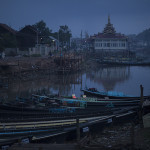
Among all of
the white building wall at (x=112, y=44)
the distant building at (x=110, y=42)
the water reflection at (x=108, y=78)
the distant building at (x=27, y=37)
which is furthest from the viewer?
the white building wall at (x=112, y=44)

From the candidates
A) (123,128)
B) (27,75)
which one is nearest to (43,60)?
(27,75)

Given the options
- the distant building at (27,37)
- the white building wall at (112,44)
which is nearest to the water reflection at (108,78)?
the distant building at (27,37)

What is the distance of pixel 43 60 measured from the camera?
26141 mm

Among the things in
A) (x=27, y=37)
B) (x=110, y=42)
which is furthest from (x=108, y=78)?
(x=110, y=42)

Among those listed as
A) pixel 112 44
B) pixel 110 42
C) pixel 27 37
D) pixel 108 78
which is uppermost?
pixel 110 42

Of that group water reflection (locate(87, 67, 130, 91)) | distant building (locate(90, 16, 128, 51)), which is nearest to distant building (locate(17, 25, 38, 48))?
water reflection (locate(87, 67, 130, 91))

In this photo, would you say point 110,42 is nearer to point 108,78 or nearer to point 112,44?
point 112,44

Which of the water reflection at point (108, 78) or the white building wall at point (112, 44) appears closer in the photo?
the water reflection at point (108, 78)

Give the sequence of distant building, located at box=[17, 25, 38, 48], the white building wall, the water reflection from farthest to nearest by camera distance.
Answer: the white building wall → distant building, located at box=[17, 25, 38, 48] → the water reflection

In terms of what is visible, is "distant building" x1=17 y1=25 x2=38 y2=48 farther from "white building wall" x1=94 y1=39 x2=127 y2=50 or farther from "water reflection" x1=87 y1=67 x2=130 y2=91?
"white building wall" x1=94 y1=39 x2=127 y2=50

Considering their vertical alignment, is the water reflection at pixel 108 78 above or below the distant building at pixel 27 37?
below

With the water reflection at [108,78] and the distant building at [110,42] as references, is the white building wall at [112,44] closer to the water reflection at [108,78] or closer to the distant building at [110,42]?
the distant building at [110,42]

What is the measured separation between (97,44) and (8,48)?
17514 millimetres

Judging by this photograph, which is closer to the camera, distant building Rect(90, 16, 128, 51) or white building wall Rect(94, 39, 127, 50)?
distant building Rect(90, 16, 128, 51)
